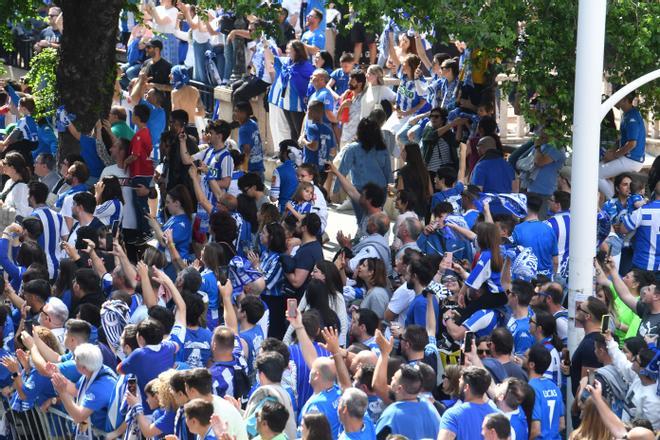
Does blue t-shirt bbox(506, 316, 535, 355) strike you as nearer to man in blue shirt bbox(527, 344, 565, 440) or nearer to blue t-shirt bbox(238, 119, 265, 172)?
man in blue shirt bbox(527, 344, 565, 440)

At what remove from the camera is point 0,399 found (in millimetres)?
12094

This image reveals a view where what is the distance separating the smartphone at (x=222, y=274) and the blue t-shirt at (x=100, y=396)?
2008 millimetres

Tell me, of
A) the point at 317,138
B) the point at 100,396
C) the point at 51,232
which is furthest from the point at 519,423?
the point at 317,138

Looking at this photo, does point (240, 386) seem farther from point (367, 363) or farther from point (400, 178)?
point (400, 178)

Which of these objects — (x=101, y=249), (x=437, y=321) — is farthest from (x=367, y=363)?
(x=101, y=249)

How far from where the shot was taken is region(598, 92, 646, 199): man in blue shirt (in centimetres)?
1538

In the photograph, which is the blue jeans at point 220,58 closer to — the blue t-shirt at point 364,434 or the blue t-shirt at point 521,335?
the blue t-shirt at point 521,335

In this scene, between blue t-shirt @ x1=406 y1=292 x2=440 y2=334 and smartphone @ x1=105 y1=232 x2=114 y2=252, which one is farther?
smartphone @ x1=105 y1=232 x2=114 y2=252

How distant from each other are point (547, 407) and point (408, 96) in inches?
325

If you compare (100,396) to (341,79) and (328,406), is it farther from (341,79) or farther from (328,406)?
(341,79)

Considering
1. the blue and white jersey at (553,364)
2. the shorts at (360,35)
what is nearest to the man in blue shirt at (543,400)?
the blue and white jersey at (553,364)

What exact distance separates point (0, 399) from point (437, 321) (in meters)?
3.76

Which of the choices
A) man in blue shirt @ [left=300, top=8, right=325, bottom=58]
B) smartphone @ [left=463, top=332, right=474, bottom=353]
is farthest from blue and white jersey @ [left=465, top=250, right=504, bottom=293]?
man in blue shirt @ [left=300, top=8, right=325, bottom=58]

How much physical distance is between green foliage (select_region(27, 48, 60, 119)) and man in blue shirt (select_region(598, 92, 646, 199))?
6.87 metres
